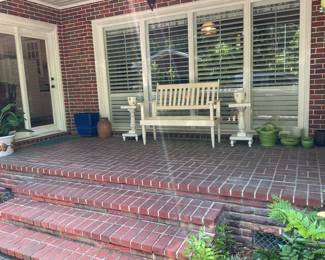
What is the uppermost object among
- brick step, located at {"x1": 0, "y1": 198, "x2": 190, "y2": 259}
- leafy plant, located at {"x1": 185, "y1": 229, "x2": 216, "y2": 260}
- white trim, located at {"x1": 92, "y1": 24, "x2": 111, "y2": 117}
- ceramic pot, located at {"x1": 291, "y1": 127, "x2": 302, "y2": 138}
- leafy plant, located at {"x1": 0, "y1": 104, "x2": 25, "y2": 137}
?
white trim, located at {"x1": 92, "y1": 24, "x2": 111, "y2": 117}

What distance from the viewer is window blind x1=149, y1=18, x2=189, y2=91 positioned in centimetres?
454

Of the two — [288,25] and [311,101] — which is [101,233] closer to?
[311,101]

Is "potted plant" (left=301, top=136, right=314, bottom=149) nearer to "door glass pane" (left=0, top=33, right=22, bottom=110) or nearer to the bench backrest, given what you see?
the bench backrest

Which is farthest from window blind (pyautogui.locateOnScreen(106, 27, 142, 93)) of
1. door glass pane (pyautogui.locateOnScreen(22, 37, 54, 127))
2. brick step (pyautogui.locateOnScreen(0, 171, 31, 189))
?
brick step (pyautogui.locateOnScreen(0, 171, 31, 189))

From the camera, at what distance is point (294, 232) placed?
1.81 meters

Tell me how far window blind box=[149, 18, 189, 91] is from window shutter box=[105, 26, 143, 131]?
0.28 meters

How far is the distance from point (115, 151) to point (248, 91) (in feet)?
7.03

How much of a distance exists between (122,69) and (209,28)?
170 centimetres

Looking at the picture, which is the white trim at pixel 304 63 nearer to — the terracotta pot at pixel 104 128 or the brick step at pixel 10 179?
the terracotta pot at pixel 104 128

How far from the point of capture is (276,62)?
157 inches

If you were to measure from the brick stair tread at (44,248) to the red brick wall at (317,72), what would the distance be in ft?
10.1

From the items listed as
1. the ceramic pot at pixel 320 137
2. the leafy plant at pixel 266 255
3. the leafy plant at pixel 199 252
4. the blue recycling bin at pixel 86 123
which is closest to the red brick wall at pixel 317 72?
the ceramic pot at pixel 320 137

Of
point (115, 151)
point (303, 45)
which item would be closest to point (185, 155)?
point (115, 151)

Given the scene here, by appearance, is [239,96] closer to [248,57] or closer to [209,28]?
[248,57]
